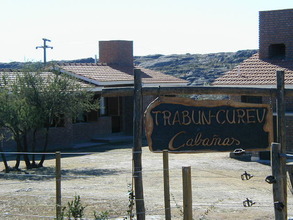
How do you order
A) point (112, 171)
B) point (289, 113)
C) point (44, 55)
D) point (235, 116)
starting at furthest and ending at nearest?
point (44, 55)
point (289, 113)
point (112, 171)
point (235, 116)

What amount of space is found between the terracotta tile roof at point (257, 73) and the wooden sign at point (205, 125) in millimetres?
12973

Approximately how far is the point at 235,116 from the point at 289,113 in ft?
40.0

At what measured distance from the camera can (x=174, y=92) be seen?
7.23 metres

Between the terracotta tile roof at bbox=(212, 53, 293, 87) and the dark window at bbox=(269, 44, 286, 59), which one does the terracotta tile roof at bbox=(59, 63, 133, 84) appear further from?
the dark window at bbox=(269, 44, 286, 59)

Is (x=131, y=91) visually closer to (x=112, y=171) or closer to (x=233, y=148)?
(x=233, y=148)

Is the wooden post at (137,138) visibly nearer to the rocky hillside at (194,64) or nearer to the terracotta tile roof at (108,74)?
the terracotta tile roof at (108,74)

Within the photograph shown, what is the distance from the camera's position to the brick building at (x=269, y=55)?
2094 cm

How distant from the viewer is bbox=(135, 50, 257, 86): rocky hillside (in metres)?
53.4

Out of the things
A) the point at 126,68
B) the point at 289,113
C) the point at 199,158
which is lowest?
the point at 199,158

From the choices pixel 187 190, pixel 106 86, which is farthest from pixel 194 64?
pixel 187 190

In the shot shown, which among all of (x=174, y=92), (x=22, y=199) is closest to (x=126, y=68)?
(x=22, y=199)

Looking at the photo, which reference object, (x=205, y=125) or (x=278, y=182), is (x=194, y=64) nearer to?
(x=205, y=125)

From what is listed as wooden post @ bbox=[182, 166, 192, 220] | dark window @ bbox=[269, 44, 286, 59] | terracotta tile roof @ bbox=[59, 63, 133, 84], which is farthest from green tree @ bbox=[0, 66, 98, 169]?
wooden post @ bbox=[182, 166, 192, 220]

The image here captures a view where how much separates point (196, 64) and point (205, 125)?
52472 millimetres
